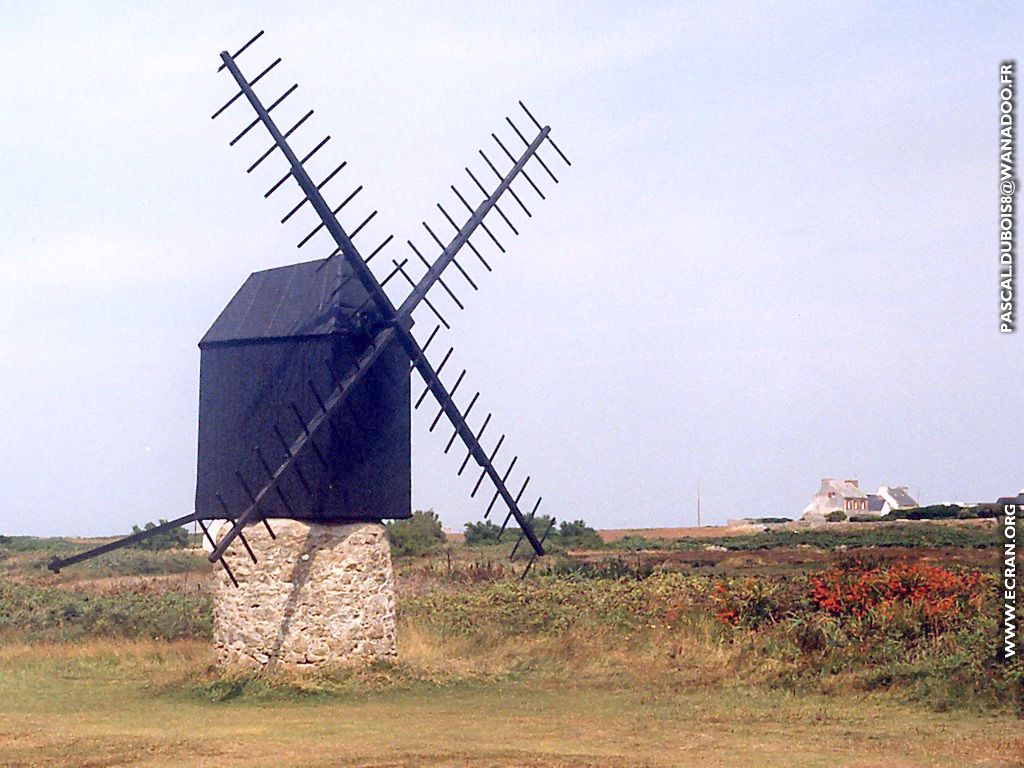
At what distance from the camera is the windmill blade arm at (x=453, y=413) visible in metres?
16.4

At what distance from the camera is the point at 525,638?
61.5 feet

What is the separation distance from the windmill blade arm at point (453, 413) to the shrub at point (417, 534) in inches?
829

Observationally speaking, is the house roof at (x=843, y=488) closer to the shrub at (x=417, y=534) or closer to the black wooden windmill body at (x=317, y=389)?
the shrub at (x=417, y=534)

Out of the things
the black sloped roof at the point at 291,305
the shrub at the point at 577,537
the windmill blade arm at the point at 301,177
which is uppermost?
the windmill blade arm at the point at 301,177

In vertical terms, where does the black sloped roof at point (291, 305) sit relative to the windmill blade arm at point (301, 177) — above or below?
below

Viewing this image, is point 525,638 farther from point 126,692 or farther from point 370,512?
point 126,692

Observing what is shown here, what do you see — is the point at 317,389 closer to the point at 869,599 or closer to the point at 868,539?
the point at 869,599

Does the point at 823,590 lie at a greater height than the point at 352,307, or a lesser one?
lesser

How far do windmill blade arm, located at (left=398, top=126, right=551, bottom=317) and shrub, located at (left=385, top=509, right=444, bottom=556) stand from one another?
21.3 metres

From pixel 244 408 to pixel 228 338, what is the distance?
3.42 feet

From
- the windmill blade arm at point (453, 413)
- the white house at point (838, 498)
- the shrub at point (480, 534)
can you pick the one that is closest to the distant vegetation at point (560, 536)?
the shrub at point (480, 534)

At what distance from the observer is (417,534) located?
4528 centimetres

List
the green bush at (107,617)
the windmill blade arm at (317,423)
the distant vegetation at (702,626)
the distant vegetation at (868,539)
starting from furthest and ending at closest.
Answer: the distant vegetation at (868,539)
the green bush at (107,617)
the distant vegetation at (702,626)
the windmill blade arm at (317,423)

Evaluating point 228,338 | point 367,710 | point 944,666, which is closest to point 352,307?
point 228,338
